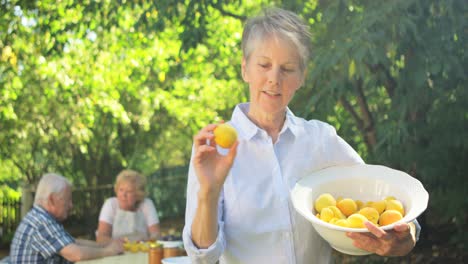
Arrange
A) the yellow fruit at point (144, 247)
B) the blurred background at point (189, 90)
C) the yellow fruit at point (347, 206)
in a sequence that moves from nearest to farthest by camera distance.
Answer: the yellow fruit at point (347, 206), the yellow fruit at point (144, 247), the blurred background at point (189, 90)

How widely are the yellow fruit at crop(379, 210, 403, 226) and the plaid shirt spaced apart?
131 inches

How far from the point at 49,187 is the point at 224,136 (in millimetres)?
3507

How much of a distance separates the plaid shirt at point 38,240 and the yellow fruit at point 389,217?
333 centimetres

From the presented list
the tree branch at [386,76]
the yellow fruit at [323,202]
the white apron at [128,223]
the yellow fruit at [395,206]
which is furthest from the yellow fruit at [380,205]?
the white apron at [128,223]

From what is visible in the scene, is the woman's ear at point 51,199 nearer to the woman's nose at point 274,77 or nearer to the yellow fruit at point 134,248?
the yellow fruit at point 134,248

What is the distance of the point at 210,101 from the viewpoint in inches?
588

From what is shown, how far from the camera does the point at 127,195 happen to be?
656cm

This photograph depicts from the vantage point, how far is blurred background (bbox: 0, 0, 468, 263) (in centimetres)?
541

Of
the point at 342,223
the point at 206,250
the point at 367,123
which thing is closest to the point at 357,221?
the point at 342,223

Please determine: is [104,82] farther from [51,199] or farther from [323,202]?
[323,202]

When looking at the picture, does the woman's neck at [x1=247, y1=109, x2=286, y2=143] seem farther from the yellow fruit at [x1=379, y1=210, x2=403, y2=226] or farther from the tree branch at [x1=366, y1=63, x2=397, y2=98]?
the tree branch at [x1=366, y1=63, x2=397, y2=98]

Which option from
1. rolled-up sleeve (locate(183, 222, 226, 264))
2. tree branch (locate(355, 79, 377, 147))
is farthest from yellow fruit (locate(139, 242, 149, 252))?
rolled-up sleeve (locate(183, 222, 226, 264))

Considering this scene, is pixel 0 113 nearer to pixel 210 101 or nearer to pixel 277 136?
pixel 210 101

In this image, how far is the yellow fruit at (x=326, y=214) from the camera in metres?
1.95
